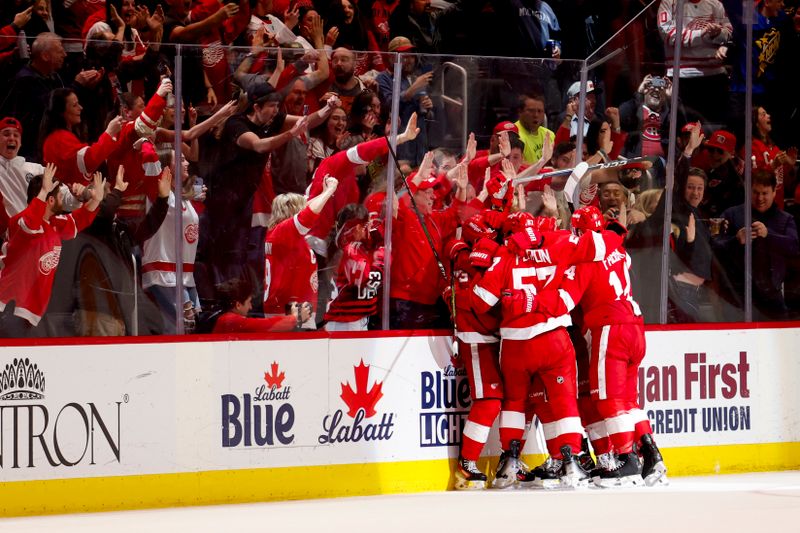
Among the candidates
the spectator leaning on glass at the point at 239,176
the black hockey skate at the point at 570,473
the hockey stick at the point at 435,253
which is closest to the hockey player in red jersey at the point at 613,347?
the black hockey skate at the point at 570,473

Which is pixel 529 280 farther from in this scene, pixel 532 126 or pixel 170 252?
pixel 170 252

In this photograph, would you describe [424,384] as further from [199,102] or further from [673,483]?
[199,102]

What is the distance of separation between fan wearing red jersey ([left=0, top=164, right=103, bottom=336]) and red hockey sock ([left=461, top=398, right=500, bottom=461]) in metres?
2.17

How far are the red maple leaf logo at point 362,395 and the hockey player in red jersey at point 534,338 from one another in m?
0.66

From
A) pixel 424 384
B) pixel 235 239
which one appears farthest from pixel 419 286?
pixel 235 239

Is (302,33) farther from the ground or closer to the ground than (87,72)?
farther from the ground

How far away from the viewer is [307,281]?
632 centimetres

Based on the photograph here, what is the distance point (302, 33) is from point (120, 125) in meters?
2.79

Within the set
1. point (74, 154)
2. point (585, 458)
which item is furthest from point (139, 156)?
point (585, 458)

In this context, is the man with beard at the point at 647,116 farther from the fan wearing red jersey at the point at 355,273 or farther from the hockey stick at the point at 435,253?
the fan wearing red jersey at the point at 355,273

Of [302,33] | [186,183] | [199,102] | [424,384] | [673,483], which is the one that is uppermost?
[302,33]

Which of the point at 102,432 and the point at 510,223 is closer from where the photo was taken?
the point at 102,432

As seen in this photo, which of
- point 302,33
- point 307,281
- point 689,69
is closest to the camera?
point 307,281

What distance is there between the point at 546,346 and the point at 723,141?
182cm
